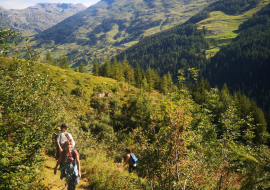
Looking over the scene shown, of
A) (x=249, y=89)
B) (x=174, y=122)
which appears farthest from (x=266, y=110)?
(x=174, y=122)

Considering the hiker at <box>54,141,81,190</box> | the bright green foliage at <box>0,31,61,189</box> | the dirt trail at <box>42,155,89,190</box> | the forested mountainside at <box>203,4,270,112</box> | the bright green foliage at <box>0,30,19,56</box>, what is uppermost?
the bright green foliage at <box>0,30,19,56</box>

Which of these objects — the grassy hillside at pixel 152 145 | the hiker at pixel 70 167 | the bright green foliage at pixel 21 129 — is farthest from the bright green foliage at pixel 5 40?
the hiker at pixel 70 167

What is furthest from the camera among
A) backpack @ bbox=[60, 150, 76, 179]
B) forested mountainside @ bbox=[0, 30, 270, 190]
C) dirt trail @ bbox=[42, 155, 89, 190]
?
dirt trail @ bbox=[42, 155, 89, 190]

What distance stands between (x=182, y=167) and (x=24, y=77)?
6.77 metres

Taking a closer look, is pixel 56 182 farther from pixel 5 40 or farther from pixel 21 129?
pixel 5 40

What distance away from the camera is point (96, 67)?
212 feet

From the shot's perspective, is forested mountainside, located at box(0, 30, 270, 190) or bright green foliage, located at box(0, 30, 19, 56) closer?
bright green foliage, located at box(0, 30, 19, 56)

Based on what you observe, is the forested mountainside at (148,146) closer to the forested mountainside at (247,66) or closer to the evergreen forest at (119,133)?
the evergreen forest at (119,133)

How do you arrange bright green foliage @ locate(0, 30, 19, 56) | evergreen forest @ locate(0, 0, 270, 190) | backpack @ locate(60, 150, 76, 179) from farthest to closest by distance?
backpack @ locate(60, 150, 76, 179) → evergreen forest @ locate(0, 0, 270, 190) → bright green foliage @ locate(0, 30, 19, 56)

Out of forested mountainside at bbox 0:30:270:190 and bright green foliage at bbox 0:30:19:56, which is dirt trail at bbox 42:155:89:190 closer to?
forested mountainside at bbox 0:30:270:190

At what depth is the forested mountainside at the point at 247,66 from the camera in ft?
476

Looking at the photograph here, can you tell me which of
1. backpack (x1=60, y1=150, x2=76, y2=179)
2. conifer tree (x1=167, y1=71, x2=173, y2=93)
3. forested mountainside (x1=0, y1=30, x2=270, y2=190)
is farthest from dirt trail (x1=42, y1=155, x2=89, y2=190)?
conifer tree (x1=167, y1=71, x2=173, y2=93)

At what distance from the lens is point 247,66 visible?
6447 inches

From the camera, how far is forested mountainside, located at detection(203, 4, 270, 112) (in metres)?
145
